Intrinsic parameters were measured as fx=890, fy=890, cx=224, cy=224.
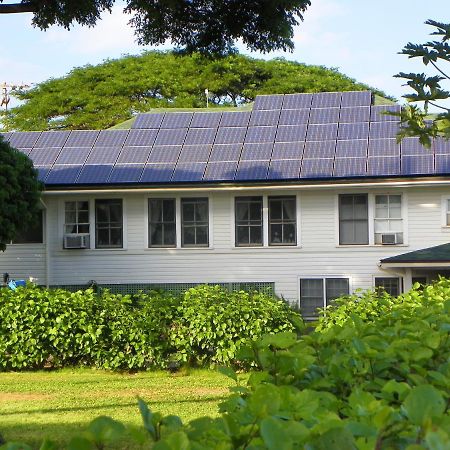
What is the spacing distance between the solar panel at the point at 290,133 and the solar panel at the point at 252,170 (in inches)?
51.8

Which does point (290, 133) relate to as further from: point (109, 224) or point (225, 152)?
point (109, 224)

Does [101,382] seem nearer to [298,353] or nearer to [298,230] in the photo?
[298,230]

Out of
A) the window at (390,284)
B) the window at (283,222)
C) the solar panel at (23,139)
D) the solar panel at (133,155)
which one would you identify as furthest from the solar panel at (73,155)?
the window at (390,284)

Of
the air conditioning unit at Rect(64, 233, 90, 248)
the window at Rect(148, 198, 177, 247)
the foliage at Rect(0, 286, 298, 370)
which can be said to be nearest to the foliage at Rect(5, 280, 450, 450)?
the foliage at Rect(0, 286, 298, 370)

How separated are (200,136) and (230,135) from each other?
875 mm

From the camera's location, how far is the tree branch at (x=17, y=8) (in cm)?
852

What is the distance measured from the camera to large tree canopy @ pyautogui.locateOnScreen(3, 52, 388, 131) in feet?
155

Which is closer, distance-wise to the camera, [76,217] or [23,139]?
[76,217]

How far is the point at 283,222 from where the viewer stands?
23031 mm

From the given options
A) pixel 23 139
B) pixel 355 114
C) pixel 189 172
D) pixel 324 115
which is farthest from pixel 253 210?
pixel 23 139

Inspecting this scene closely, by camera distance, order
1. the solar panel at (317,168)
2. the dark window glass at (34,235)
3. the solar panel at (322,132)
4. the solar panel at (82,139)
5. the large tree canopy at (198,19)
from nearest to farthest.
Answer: the large tree canopy at (198,19), the solar panel at (317,168), the solar panel at (322,132), the dark window glass at (34,235), the solar panel at (82,139)

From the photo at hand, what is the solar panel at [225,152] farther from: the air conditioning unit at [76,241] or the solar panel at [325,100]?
the air conditioning unit at [76,241]

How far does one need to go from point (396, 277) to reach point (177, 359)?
28.6ft

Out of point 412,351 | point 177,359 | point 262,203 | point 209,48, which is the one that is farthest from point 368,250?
point 412,351
